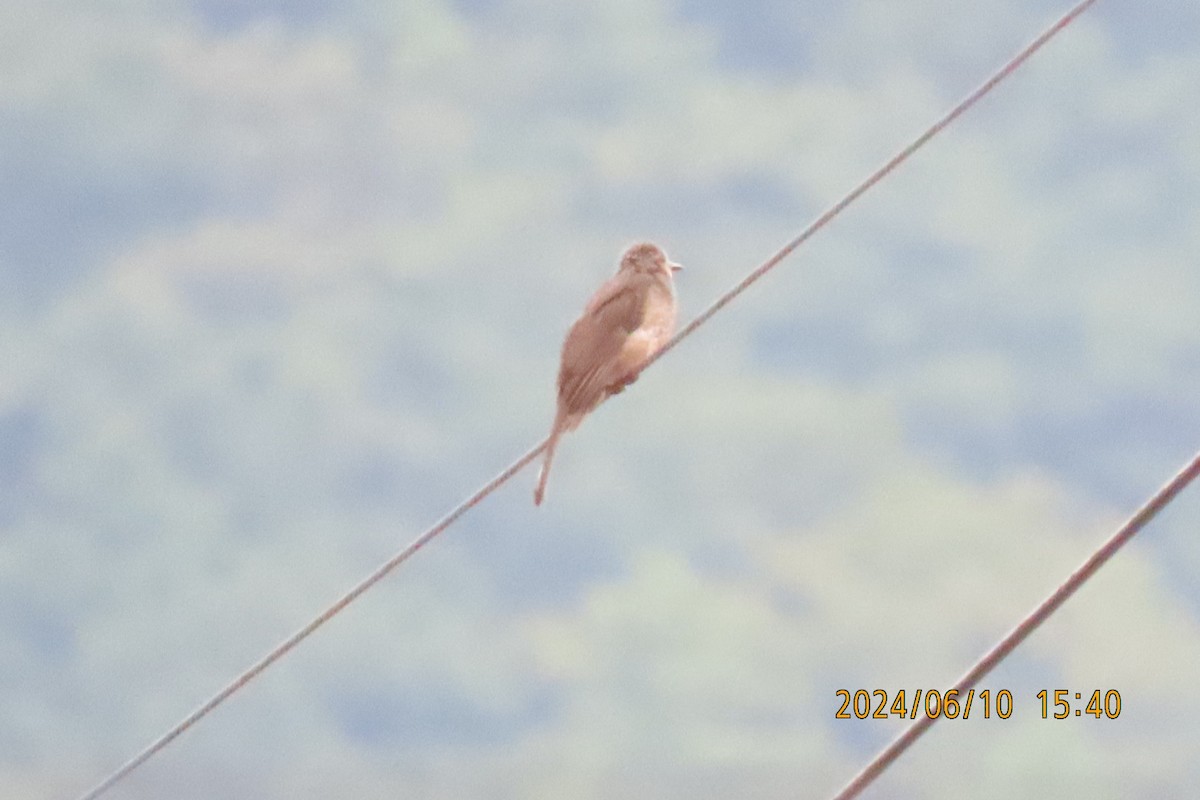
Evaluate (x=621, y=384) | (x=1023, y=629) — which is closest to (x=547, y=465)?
(x=621, y=384)

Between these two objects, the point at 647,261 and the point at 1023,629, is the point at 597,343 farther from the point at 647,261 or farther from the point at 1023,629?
the point at 1023,629

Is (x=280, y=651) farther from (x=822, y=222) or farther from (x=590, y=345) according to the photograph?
(x=590, y=345)

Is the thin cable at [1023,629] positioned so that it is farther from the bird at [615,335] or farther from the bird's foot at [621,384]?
the bird's foot at [621,384]

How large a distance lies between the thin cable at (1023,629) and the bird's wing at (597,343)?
4.21m

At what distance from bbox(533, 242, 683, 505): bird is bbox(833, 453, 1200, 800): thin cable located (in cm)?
402

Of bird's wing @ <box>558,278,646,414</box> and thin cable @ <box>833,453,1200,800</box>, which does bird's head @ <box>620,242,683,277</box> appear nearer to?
bird's wing @ <box>558,278,646,414</box>

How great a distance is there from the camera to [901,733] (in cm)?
313

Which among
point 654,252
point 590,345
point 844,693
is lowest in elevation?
point 844,693

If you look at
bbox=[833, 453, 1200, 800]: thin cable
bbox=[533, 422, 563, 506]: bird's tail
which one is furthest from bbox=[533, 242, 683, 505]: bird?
bbox=[833, 453, 1200, 800]: thin cable

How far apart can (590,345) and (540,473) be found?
66 cm

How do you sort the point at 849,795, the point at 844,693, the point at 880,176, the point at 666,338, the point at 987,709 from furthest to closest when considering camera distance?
the point at 666,338 → the point at 844,693 → the point at 880,176 → the point at 987,709 → the point at 849,795

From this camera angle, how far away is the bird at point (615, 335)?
291 inches

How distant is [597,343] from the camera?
7551 mm

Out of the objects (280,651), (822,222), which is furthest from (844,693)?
(280,651)
